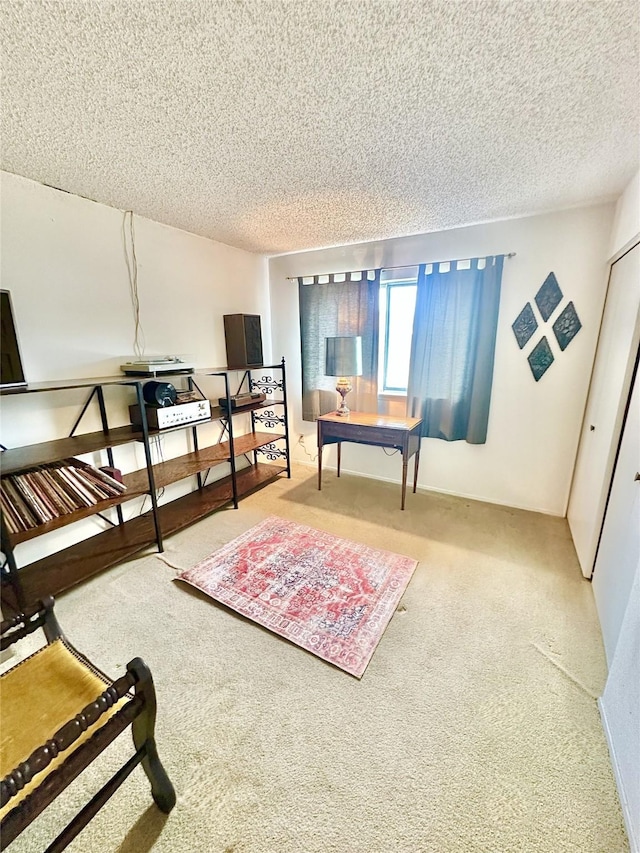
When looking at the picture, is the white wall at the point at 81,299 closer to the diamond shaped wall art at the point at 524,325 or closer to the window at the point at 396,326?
the window at the point at 396,326

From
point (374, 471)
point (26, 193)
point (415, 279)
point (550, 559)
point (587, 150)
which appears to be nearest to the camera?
point (587, 150)

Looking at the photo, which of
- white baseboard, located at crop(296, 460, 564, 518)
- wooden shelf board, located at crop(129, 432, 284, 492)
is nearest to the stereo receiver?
wooden shelf board, located at crop(129, 432, 284, 492)

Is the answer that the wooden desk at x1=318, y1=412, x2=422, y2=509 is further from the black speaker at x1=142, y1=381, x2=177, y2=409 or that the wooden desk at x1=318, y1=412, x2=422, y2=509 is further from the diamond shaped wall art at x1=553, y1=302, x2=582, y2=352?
the black speaker at x1=142, y1=381, x2=177, y2=409

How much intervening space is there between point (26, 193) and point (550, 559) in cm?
388

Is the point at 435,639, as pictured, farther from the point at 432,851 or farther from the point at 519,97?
the point at 519,97

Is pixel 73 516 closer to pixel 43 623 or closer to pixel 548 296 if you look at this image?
pixel 43 623

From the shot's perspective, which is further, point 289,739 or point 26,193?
point 26,193

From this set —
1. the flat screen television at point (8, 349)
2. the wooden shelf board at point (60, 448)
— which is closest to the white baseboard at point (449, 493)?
the wooden shelf board at point (60, 448)

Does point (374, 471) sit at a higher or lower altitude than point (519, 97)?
lower

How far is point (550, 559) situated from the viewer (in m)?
2.23

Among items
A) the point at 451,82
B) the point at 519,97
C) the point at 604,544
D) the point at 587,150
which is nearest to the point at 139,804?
the point at 604,544

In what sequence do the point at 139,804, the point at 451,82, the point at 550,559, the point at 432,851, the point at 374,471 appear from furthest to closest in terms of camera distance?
the point at 374,471, the point at 550,559, the point at 451,82, the point at 139,804, the point at 432,851

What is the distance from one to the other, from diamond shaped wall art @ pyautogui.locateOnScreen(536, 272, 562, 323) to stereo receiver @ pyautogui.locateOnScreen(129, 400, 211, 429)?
268cm

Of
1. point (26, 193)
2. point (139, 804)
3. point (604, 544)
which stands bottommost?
point (139, 804)
